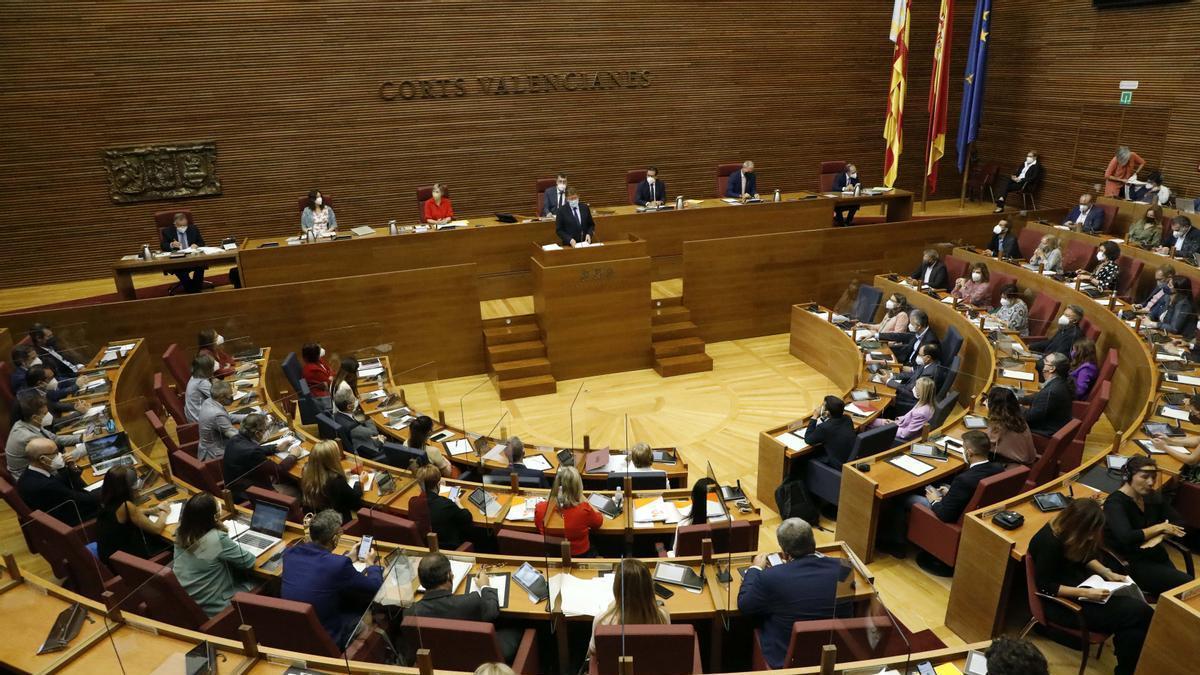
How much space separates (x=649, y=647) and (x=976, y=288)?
790 centimetres

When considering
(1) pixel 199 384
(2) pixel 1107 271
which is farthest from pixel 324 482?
(2) pixel 1107 271

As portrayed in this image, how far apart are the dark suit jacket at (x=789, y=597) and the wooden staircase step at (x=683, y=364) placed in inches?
230

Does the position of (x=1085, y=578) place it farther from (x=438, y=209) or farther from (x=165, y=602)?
(x=438, y=209)

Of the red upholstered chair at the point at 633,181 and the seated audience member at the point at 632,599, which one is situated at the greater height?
the red upholstered chair at the point at 633,181

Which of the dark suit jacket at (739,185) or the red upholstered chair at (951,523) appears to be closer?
the red upholstered chair at (951,523)

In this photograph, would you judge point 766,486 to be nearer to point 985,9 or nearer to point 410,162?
point 410,162

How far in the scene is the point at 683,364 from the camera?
32.2ft

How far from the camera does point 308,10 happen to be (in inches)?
455

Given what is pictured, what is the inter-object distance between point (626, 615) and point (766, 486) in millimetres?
3555

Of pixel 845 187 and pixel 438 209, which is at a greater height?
pixel 845 187

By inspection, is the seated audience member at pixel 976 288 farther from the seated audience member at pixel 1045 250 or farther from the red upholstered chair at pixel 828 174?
the red upholstered chair at pixel 828 174

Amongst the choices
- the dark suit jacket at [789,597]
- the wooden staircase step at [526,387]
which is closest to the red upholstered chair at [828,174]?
the wooden staircase step at [526,387]

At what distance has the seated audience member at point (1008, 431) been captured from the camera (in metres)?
5.47

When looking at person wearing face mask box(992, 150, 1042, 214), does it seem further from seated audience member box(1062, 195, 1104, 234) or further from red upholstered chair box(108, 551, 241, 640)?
red upholstered chair box(108, 551, 241, 640)
